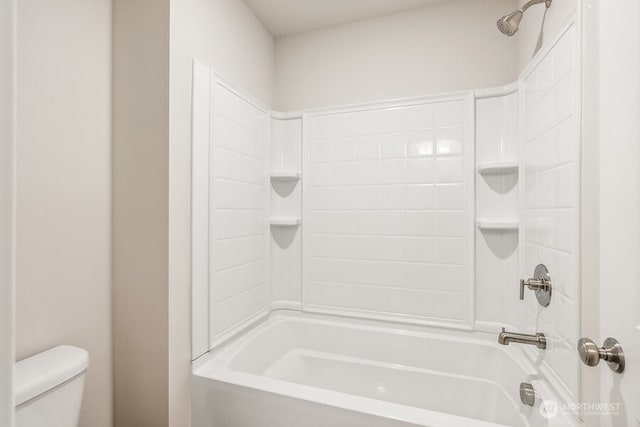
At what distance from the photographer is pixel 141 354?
1.33 meters

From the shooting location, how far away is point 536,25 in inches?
58.6

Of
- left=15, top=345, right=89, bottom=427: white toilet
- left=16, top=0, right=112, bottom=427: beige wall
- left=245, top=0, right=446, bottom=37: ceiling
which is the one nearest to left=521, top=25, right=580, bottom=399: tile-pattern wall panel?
left=245, top=0, right=446, bottom=37: ceiling

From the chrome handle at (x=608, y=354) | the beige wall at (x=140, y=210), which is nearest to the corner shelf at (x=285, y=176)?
the beige wall at (x=140, y=210)

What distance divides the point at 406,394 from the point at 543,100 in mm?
1619

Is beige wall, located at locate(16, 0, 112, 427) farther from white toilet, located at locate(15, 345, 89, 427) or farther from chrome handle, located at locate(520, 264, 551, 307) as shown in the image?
chrome handle, located at locate(520, 264, 551, 307)

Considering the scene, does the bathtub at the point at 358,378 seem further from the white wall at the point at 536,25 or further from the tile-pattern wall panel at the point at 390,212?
the white wall at the point at 536,25

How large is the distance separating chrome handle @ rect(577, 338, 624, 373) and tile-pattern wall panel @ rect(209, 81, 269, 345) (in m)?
1.39

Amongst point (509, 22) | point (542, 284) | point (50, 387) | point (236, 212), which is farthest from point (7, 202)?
point (509, 22)

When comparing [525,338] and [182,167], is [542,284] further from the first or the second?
[182,167]

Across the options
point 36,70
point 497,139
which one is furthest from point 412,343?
point 36,70

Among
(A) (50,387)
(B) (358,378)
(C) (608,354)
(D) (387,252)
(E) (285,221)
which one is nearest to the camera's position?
(C) (608,354)

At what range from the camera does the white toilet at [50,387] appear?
3.07 feet

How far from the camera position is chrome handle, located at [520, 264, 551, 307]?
132 centimetres

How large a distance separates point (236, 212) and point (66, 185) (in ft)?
2.46
